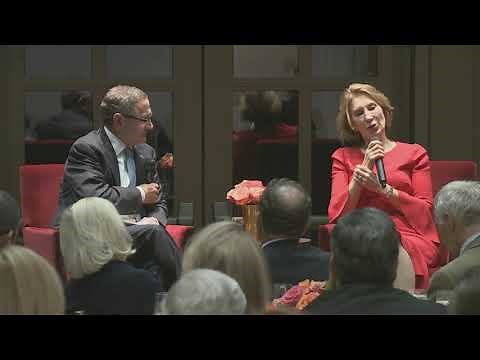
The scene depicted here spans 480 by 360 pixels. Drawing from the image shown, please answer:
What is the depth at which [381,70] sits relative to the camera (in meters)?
6.23

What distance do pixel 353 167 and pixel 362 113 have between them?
282 millimetres

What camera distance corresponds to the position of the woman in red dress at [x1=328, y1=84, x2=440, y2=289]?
196 inches

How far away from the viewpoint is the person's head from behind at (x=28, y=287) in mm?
2514

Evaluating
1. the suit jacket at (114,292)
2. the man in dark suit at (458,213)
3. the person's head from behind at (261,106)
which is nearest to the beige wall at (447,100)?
the person's head from behind at (261,106)

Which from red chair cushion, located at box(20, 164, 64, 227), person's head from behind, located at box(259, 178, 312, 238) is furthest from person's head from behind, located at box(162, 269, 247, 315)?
red chair cushion, located at box(20, 164, 64, 227)

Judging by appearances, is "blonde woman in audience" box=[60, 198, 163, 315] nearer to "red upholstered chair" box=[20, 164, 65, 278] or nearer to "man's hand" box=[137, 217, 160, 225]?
"man's hand" box=[137, 217, 160, 225]

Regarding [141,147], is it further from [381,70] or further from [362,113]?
[381,70]

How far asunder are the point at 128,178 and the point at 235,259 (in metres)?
2.56

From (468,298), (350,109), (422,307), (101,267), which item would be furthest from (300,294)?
(350,109)

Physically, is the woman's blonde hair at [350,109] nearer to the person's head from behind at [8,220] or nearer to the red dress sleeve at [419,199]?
the red dress sleeve at [419,199]

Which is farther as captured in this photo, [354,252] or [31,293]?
[354,252]

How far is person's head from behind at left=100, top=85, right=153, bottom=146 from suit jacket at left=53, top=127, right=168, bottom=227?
80 millimetres

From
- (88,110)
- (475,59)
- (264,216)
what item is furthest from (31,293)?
(475,59)

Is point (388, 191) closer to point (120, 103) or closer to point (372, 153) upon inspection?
point (372, 153)
